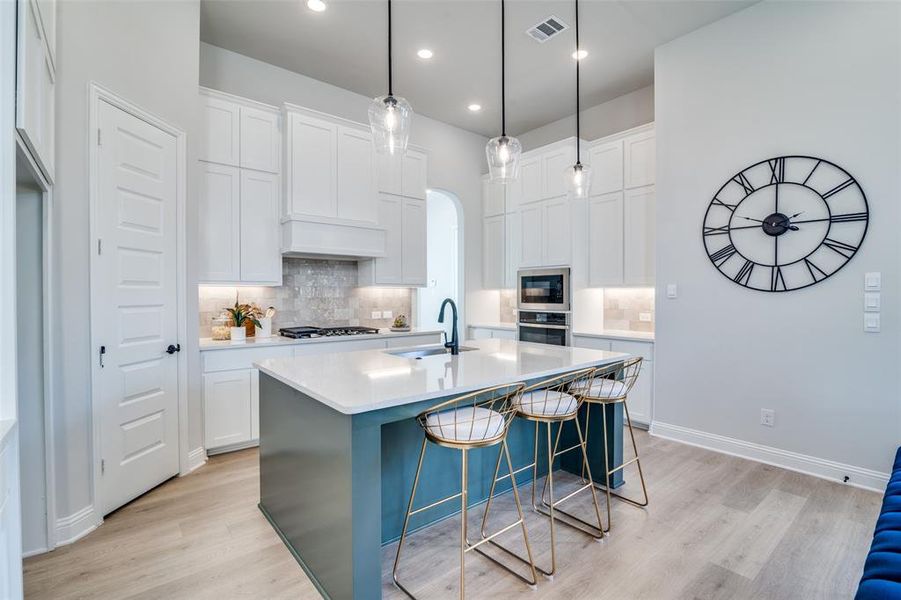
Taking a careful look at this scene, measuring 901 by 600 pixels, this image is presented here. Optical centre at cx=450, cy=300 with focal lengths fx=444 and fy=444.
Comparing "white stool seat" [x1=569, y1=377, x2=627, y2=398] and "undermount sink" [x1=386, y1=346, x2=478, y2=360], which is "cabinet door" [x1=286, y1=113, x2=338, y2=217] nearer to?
"undermount sink" [x1=386, y1=346, x2=478, y2=360]

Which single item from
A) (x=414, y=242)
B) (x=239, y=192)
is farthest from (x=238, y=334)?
(x=414, y=242)

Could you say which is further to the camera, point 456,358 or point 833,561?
point 456,358

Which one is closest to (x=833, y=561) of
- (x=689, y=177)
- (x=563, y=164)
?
(x=689, y=177)

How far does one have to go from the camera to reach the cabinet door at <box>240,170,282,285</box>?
3.79m

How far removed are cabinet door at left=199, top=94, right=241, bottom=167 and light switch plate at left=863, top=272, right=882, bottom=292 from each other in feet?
15.3

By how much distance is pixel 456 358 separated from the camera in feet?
8.58

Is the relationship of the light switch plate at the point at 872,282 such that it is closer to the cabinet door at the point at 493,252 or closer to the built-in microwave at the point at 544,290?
the built-in microwave at the point at 544,290

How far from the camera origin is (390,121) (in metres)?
2.33

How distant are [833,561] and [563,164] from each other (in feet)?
12.8

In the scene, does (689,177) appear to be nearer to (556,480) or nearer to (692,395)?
(692,395)

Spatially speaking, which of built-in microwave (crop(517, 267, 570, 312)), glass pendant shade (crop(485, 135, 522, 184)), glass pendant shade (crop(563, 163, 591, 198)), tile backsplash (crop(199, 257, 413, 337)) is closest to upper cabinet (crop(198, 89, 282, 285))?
tile backsplash (crop(199, 257, 413, 337))

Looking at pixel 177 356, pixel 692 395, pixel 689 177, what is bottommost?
pixel 692 395

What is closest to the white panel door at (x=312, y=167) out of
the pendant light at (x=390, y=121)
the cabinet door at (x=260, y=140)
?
the cabinet door at (x=260, y=140)

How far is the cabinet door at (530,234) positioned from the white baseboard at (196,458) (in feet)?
12.2
